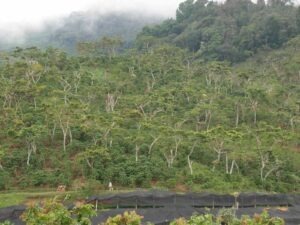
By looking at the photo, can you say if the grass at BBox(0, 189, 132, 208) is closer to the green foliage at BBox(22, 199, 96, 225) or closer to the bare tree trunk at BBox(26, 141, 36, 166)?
the bare tree trunk at BBox(26, 141, 36, 166)

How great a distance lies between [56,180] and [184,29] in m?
52.6

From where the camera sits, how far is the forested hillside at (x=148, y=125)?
29547 millimetres

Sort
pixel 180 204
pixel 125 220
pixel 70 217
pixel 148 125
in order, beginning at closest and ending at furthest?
pixel 125 220 → pixel 70 217 → pixel 180 204 → pixel 148 125

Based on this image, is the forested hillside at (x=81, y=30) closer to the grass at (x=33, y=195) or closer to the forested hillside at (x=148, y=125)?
the forested hillside at (x=148, y=125)

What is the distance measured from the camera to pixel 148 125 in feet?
102

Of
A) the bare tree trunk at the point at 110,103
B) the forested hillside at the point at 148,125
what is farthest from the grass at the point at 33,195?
the bare tree trunk at the point at 110,103

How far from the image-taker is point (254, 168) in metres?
32.5

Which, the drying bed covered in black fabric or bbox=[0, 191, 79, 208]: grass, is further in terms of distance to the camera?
bbox=[0, 191, 79, 208]: grass

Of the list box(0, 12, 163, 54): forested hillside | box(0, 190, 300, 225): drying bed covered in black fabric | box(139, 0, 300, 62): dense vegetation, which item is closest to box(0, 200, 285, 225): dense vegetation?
box(0, 190, 300, 225): drying bed covered in black fabric

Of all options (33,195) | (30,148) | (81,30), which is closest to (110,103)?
(30,148)

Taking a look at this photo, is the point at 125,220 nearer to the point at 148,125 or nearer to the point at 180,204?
the point at 180,204

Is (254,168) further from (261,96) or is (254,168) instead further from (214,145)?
(261,96)

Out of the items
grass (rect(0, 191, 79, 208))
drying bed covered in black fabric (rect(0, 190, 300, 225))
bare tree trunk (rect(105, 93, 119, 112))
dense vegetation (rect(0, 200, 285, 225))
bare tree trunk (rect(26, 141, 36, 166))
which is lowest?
grass (rect(0, 191, 79, 208))

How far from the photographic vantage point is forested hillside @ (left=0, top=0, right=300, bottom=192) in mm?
29547
